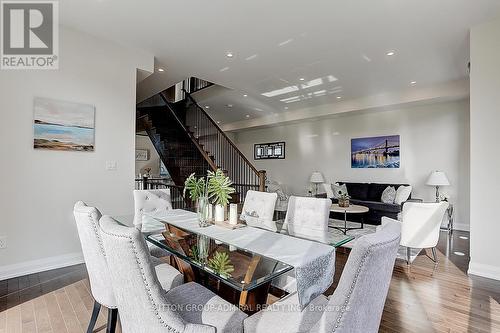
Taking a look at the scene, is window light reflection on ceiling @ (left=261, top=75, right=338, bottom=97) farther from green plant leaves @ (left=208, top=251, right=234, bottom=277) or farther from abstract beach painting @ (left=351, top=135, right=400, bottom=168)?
green plant leaves @ (left=208, top=251, right=234, bottom=277)

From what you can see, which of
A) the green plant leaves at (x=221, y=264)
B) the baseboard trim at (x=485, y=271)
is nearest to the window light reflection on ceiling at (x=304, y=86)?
the baseboard trim at (x=485, y=271)

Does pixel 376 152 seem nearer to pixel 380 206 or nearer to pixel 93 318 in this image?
pixel 380 206

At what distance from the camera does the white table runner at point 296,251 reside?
4.53ft

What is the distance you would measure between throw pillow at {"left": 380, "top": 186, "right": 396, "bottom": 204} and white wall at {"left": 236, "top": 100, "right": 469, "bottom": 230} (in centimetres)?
61

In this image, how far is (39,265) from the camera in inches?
117

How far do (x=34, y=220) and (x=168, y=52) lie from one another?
274 cm

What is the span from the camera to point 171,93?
8.38 meters

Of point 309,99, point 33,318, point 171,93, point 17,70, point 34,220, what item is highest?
point 171,93

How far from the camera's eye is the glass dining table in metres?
1.39

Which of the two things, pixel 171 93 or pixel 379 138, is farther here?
pixel 171 93

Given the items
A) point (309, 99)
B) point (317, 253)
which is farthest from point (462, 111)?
point (317, 253)

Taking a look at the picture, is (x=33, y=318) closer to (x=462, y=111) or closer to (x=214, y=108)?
(x=214, y=108)

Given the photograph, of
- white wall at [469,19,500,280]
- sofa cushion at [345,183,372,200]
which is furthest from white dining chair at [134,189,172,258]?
sofa cushion at [345,183,372,200]

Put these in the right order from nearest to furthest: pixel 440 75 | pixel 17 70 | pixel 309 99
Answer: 1. pixel 17 70
2. pixel 440 75
3. pixel 309 99
